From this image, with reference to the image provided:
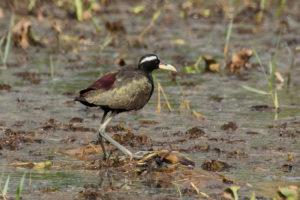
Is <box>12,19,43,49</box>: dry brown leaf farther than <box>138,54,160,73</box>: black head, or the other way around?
<box>12,19,43,49</box>: dry brown leaf

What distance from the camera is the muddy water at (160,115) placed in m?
6.88

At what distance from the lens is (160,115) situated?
966 cm

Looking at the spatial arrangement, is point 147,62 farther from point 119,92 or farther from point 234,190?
point 234,190

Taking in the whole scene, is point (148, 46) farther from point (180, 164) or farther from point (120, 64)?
point (180, 164)

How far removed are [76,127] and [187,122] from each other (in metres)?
1.54

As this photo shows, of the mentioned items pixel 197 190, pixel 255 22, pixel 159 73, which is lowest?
pixel 197 190

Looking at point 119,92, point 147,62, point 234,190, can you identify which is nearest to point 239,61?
point 147,62

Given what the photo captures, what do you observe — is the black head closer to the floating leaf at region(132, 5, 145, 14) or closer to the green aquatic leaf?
the green aquatic leaf

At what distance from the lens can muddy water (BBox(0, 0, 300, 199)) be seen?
688 cm

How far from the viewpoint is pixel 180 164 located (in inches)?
278

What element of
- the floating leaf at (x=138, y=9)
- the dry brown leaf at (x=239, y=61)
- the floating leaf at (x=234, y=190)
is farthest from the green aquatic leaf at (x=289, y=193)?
the floating leaf at (x=138, y=9)

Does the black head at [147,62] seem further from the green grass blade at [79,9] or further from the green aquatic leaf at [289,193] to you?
the green grass blade at [79,9]

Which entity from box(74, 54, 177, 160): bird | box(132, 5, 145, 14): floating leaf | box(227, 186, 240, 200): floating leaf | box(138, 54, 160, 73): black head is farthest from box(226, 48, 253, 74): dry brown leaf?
box(227, 186, 240, 200): floating leaf

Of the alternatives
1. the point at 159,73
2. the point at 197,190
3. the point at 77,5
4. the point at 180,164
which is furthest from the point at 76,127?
the point at 77,5
